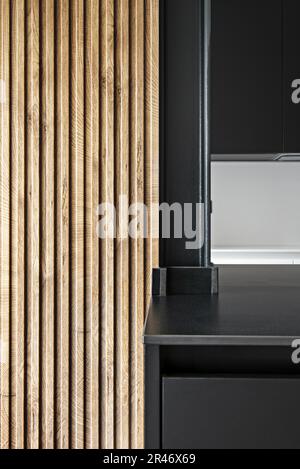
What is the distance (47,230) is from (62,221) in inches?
2.9

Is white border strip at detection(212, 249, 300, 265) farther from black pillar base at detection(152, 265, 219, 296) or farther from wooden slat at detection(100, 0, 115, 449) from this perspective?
black pillar base at detection(152, 265, 219, 296)

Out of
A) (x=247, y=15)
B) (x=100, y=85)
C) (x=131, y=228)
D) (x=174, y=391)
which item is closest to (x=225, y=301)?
(x=174, y=391)

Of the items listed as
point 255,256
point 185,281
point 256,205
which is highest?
point 256,205

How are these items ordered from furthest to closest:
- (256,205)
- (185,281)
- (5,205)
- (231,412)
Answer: (256,205) → (5,205) → (185,281) → (231,412)

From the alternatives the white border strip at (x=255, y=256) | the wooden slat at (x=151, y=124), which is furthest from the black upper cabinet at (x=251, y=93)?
the wooden slat at (x=151, y=124)

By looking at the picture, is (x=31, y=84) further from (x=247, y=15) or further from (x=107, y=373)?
(x=247, y=15)

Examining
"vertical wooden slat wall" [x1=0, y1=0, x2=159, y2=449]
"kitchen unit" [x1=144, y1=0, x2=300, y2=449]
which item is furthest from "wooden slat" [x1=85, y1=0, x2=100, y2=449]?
"kitchen unit" [x1=144, y1=0, x2=300, y2=449]

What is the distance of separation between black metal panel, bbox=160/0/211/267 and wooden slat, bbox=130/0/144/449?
111 cm

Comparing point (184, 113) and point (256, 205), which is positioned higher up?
point (184, 113)

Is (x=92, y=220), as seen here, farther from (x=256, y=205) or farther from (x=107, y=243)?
(x=256, y=205)

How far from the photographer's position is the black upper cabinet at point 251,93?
11.5ft

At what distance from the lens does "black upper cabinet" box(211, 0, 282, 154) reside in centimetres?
351

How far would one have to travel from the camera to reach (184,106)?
3.68ft

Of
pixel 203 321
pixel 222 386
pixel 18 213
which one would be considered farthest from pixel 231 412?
pixel 18 213
